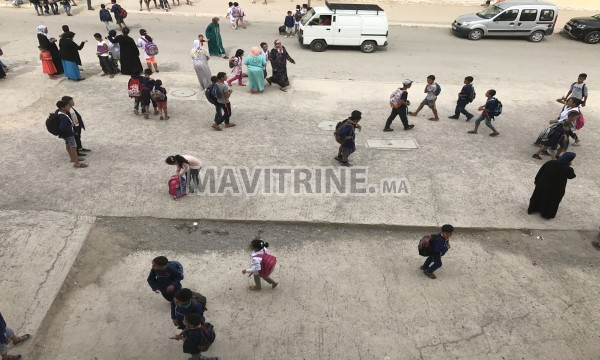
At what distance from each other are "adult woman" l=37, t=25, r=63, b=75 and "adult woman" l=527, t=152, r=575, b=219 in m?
14.3

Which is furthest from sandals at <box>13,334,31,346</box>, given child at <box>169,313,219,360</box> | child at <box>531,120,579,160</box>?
child at <box>531,120,579,160</box>

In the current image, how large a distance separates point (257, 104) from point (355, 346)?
8598 mm

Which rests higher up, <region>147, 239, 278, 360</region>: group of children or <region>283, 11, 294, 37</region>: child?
<region>283, 11, 294, 37</region>: child

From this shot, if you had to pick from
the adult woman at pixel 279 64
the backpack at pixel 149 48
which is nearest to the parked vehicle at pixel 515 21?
the adult woman at pixel 279 64

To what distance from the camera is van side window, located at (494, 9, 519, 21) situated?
63.6 feet

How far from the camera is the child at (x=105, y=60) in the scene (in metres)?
13.4

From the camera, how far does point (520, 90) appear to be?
1427 cm

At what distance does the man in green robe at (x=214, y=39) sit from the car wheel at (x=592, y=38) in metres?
17.6

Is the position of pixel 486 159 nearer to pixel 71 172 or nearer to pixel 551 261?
pixel 551 261

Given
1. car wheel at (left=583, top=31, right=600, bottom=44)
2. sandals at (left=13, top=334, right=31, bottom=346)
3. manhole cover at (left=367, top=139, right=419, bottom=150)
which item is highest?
car wheel at (left=583, top=31, right=600, bottom=44)

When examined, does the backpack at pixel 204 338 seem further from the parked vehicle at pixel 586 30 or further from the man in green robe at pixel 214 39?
the parked vehicle at pixel 586 30

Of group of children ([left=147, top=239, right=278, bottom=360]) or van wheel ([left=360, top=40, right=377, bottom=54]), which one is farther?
van wheel ([left=360, top=40, right=377, bottom=54])

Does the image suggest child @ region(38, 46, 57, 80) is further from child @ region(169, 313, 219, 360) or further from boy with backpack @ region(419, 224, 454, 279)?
boy with backpack @ region(419, 224, 454, 279)

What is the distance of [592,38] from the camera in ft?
65.7
